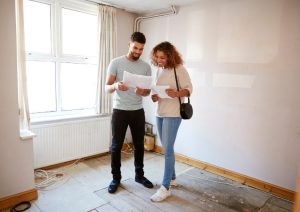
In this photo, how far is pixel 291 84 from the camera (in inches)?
95.4

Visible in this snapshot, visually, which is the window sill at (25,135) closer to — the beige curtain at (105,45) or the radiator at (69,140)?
the radiator at (69,140)

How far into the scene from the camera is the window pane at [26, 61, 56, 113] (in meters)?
2.88

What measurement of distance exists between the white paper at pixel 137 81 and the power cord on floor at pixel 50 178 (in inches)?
56.8

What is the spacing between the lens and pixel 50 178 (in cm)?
271

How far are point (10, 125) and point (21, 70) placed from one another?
64cm

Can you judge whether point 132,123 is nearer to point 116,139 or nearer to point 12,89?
point 116,139

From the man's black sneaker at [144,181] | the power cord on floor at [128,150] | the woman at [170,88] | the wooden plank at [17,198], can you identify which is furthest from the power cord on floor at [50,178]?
the woman at [170,88]

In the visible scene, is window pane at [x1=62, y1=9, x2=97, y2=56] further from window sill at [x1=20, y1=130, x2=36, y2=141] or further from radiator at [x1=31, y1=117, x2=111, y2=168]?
window sill at [x1=20, y1=130, x2=36, y2=141]

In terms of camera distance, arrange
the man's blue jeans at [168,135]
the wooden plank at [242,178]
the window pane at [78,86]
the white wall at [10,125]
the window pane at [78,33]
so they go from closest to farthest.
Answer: the white wall at [10,125] < the man's blue jeans at [168,135] < the wooden plank at [242,178] < the window pane at [78,33] < the window pane at [78,86]

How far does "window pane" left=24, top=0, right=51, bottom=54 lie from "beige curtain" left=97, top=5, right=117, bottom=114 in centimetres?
69

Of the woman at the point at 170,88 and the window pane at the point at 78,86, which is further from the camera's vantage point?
the window pane at the point at 78,86

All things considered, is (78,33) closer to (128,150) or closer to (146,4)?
(146,4)

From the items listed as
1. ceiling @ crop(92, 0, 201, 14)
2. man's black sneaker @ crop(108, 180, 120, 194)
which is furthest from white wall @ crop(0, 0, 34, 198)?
ceiling @ crop(92, 0, 201, 14)

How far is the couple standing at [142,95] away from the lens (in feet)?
7.18
